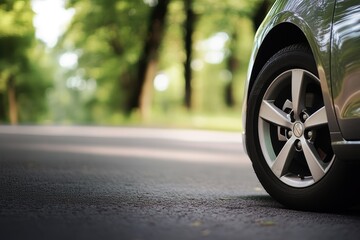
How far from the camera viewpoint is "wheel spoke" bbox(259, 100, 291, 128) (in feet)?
13.7

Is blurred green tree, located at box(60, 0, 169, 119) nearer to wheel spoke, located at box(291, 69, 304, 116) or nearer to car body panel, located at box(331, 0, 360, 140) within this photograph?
wheel spoke, located at box(291, 69, 304, 116)

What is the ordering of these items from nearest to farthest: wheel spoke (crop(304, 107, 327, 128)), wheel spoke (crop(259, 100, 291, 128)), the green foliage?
wheel spoke (crop(304, 107, 327, 128)) < wheel spoke (crop(259, 100, 291, 128)) < the green foliage

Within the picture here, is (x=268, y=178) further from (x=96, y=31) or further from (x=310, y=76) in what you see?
(x=96, y=31)

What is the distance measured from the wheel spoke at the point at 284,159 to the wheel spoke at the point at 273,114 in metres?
0.13

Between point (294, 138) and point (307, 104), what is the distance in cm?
25

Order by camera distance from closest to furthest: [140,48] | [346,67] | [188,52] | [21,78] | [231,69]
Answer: [346,67]
[188,52]
[140,48]
[231,69]
[21,78]

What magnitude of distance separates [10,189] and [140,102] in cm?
2038

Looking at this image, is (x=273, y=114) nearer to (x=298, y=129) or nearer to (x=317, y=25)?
(x=298, y=129)

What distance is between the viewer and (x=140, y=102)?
2522cm

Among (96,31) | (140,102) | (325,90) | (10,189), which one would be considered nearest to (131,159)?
(10,189)

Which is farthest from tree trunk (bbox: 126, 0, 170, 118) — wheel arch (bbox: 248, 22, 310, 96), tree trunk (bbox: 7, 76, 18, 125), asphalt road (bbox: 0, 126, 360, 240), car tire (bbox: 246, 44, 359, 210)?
car tire (bbox: 246, 44, 359, 210)

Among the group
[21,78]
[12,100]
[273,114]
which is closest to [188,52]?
[12,100]

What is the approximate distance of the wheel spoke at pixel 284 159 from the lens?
409cm

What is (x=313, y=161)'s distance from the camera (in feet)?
12.7
